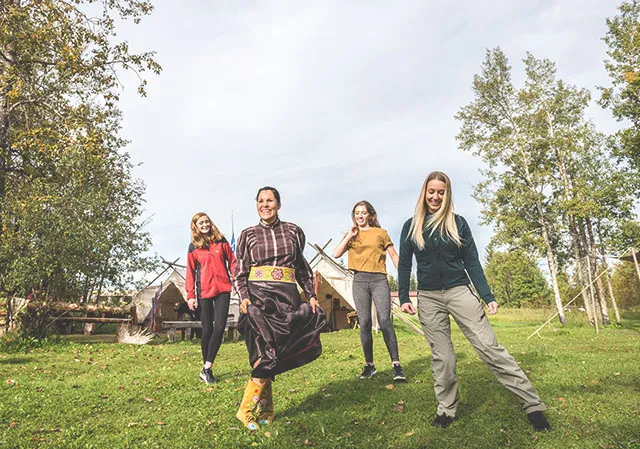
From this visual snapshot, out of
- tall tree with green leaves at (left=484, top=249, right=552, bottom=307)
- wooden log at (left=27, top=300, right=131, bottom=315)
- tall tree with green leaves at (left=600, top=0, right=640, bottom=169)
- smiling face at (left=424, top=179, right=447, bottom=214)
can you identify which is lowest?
tall tree with green leaves at (left=484, top=249, right=552, bottom=307)

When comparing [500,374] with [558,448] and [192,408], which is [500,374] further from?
[192,408]

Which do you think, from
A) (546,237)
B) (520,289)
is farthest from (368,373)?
(520,289)

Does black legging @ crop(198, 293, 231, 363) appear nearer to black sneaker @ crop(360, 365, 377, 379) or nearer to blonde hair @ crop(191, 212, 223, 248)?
blonde hair @ crop(191, 212, 223, 248)

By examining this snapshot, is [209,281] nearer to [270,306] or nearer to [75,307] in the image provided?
[270,306]

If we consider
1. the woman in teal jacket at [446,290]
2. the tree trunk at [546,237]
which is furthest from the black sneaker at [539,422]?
the tree trunk at [546,237]

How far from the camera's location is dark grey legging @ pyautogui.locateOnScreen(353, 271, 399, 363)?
5.63m

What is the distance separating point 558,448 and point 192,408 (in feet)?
10.9

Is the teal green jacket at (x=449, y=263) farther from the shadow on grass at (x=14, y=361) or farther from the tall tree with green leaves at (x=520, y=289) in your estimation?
the tall tree with green leaves at (x=520, y=289)

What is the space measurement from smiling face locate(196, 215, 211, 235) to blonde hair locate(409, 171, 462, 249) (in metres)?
3.36

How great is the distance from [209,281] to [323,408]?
8.38 feet

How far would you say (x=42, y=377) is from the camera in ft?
21.0

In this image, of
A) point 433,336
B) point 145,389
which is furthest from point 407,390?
point 145,389

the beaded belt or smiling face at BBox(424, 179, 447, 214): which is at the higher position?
smiling face at BBox(424, 179, 447, 214)

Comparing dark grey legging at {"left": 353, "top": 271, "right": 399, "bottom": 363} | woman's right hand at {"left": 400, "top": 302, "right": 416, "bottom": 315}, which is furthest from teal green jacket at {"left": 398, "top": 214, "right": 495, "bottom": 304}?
dark grey legging at {"left": 353, "top": 271, "right": 399, "bottom": 363}
